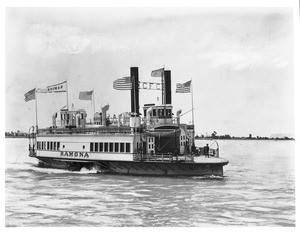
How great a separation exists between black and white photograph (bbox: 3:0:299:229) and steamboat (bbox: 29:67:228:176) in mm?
136

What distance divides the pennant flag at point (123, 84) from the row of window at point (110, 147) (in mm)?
3376

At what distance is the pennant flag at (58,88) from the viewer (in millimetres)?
22506

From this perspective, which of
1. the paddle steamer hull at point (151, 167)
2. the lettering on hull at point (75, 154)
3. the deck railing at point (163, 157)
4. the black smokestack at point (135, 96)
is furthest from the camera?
the lettering on hull at point (75, 154)

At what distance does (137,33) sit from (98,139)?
705 centimetres

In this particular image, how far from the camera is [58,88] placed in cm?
2264

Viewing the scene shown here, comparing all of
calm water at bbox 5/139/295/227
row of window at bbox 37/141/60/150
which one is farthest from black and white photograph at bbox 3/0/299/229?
row of window at bbox 37/141/60/150

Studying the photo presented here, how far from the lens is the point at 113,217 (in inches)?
738

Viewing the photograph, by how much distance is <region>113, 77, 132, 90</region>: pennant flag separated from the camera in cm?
2294

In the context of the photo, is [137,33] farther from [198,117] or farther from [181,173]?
[181,173]

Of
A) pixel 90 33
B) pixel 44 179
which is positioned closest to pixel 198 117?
pixel 90 33

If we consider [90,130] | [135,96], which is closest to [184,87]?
[135,96]

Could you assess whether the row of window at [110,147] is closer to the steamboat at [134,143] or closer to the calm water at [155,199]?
the steamboat at [134,143]

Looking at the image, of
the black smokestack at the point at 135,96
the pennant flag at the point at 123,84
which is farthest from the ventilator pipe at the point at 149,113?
the pennant flag at the point at 123,84

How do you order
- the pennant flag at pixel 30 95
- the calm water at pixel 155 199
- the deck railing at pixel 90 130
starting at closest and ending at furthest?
the calm water at pixel 155 199
the pennant flag at pixel 30 95
the deck railing at pixel 90 130
